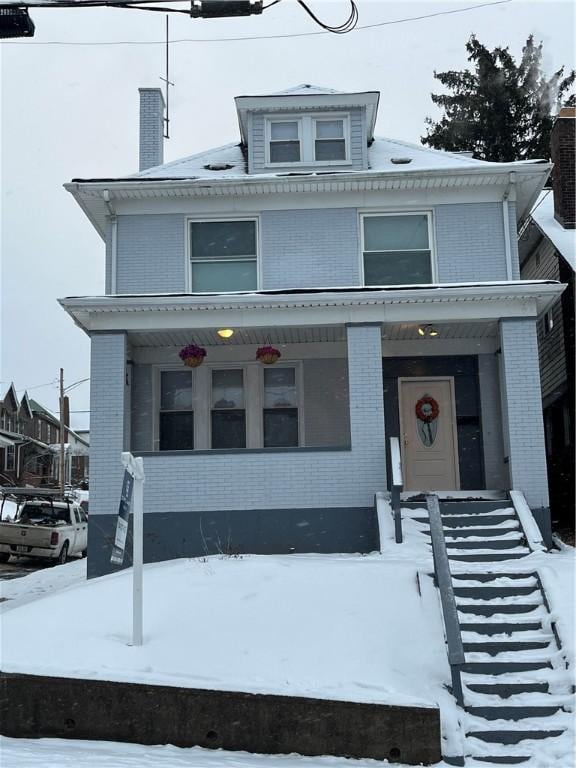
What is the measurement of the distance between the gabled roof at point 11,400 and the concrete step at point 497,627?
48.4 meters

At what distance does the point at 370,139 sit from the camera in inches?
678

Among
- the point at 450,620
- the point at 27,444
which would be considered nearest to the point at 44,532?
the point at 450,620

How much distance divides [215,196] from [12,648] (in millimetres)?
8960

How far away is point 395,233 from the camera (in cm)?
1522

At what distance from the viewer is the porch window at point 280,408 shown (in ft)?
50.8

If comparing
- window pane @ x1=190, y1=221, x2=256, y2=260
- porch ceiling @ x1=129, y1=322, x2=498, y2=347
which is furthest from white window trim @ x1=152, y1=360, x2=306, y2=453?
window pane @ x1=190, y1=221, x2=256, y2=260

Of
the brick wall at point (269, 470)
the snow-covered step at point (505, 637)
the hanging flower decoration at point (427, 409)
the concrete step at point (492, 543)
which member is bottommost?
the snow-covered step at point (505, 637)

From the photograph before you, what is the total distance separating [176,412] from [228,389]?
0.99 metres

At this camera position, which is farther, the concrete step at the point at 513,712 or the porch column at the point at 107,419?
the porch column at the point at 107,419

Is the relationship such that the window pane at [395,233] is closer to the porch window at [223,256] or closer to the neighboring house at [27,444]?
the porch window at [223,256]

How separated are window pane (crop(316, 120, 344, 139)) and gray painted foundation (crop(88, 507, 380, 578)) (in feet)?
22.7

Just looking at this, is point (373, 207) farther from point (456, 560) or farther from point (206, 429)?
point (456, 560)

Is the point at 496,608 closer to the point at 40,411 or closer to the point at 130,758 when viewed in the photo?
the point at 130,758

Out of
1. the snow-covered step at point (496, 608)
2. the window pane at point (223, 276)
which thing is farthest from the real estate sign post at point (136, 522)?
the window pane at point (223, 276)
